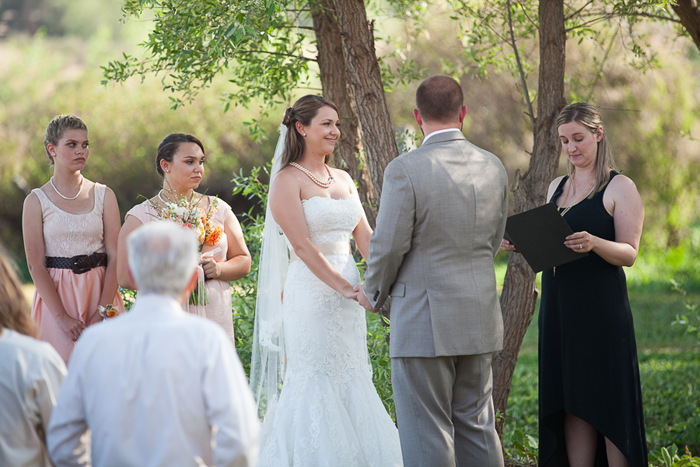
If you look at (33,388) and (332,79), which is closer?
(33,388)

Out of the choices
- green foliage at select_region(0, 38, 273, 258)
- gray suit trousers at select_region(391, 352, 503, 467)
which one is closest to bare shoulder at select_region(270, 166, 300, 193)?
gray suit trousers at select_region(391, 352, 503, 467)

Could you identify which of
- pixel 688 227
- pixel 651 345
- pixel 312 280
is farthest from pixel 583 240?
pixel 688 227

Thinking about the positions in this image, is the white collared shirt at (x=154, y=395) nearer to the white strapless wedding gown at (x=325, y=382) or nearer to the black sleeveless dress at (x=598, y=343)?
the white strapless wedding gown at (x=325, y=382)

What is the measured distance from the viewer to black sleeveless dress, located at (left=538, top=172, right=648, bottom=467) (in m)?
3.57

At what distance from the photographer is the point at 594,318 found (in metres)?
3.61

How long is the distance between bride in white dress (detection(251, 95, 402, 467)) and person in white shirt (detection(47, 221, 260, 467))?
5.63ft

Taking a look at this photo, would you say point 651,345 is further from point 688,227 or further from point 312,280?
point 688,227

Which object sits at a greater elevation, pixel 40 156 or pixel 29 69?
pixel 29 69

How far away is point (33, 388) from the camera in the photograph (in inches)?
82.4

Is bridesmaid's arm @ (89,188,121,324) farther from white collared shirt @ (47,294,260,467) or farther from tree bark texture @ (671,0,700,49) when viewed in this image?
tree bark texture @ (671,0,700,49)

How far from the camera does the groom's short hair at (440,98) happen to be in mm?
3039

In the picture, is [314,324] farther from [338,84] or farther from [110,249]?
[338,84]

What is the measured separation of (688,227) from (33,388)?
58.3 feet

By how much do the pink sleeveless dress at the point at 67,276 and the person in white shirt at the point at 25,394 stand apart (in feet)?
5.42
